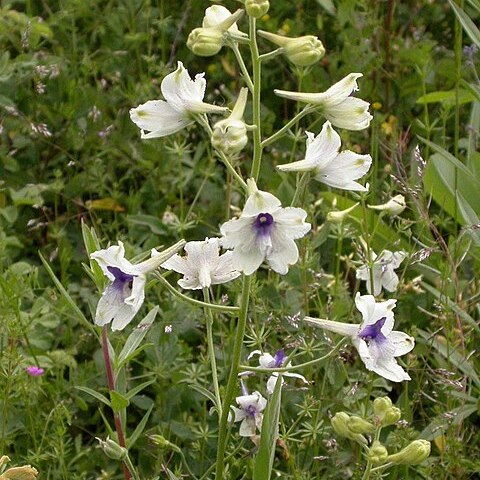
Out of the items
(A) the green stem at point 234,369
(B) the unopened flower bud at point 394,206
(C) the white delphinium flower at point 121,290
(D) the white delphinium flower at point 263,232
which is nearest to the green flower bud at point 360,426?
(A) the green stem at point 234,369

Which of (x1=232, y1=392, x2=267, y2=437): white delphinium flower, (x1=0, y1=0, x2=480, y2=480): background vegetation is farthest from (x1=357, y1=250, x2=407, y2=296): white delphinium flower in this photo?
(x1=232, y1=392, x2=267, y2=437): white delphinium flower

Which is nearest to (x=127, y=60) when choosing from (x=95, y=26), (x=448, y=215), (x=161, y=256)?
(x=95, y=26)

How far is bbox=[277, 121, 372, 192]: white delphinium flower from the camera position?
223 centimetres

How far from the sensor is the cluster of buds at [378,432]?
7.42ft

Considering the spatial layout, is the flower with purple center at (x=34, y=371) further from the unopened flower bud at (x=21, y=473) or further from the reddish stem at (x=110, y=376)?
the unopened flower bud at (x=21, y=473)

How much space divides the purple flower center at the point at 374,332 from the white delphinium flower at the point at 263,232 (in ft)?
0.80

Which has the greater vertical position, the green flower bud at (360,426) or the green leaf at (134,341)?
the green flower bud at (360,426)

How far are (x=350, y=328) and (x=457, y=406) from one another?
1.06 m

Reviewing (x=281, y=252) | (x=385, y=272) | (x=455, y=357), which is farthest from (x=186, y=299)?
(x=455, y=357)

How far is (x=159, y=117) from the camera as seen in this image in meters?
2.27

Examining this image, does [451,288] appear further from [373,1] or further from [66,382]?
[373,1]

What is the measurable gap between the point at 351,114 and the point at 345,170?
111mm

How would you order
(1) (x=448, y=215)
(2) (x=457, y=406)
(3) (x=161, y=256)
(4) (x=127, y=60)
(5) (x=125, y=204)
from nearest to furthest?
(3) (x=161, y=256)
(2) (x=457, y=406)
(1) (x=448, y=215)
(5) (x=125, y=204)
(4) (x=127, y=60)

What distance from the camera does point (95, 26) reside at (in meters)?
5.00
